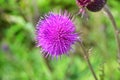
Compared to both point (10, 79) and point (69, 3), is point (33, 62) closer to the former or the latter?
point (10, 79)

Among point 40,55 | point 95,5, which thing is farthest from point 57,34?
point 40,55

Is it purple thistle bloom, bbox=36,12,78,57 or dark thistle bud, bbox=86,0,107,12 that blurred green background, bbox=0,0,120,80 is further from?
dark thistle bud, bbox=86,0,107,12

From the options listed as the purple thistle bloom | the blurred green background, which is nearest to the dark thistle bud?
the purple thistle bloom

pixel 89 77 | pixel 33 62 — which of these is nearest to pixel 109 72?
pixel 89 77

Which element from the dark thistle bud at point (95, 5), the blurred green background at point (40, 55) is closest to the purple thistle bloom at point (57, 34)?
the dark thistle bud at point (95, 5)

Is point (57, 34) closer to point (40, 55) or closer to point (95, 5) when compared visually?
point (95, 5)

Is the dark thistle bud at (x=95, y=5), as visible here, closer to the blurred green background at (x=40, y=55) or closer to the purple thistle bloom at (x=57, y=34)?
the purple thistle bloom at (x=57, y=34)
